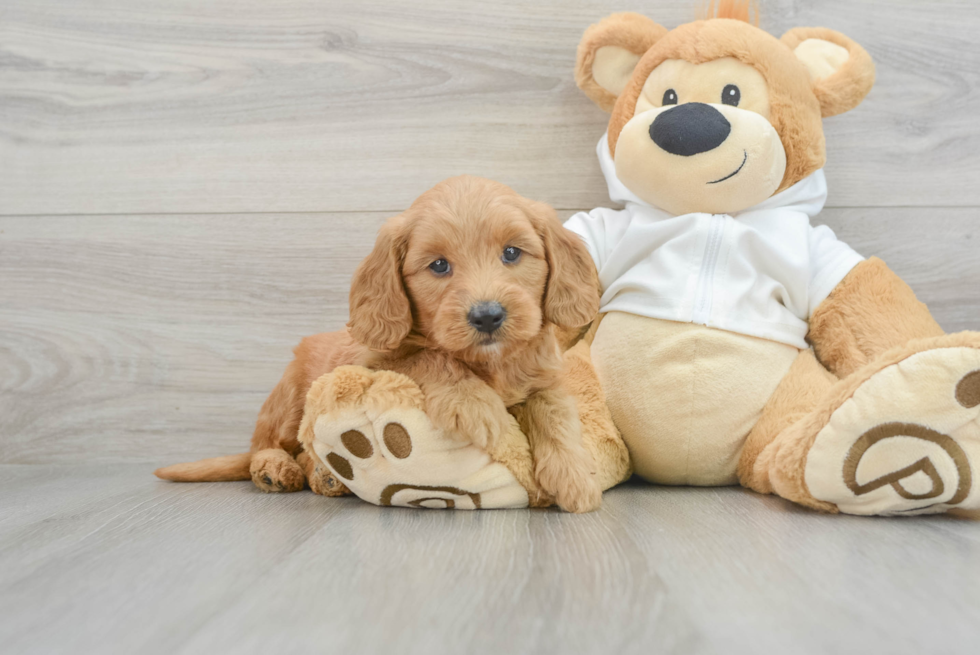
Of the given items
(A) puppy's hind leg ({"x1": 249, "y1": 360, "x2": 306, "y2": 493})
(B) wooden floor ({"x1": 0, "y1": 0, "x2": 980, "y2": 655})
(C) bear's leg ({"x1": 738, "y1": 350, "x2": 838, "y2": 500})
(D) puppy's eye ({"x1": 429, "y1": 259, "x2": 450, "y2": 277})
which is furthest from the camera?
(B) wooden floor ({"x1": 0, "y1": 0, "x2": 980, "y2": 655})

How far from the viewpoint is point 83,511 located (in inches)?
51.0

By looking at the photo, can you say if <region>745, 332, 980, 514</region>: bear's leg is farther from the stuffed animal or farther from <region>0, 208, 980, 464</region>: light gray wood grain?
<region>0, 208, 980, 464</region>: light gray wood grain

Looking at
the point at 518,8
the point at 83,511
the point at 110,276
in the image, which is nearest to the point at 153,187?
the point at 110,276

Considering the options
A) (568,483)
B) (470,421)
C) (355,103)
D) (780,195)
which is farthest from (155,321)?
(780,195)

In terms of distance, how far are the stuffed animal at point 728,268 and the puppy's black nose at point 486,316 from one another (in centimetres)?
42

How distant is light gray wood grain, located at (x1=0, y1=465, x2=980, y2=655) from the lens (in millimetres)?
708

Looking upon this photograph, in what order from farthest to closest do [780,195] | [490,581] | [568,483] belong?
[780,195], [568,483], [490,581]

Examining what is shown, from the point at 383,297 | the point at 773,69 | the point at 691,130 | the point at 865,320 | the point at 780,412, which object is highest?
the point at 773,69

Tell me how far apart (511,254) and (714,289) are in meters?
0.46

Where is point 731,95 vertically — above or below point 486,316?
above

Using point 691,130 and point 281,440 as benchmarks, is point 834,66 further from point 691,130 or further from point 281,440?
point 281,440

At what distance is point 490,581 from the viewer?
2.82ft

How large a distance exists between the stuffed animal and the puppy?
198 millimetres

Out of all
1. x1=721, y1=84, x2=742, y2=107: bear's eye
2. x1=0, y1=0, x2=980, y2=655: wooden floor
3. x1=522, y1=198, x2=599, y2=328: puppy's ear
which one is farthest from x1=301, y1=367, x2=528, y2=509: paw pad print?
x1=721, y1=84, x2=742, y2=107: bear's eye
